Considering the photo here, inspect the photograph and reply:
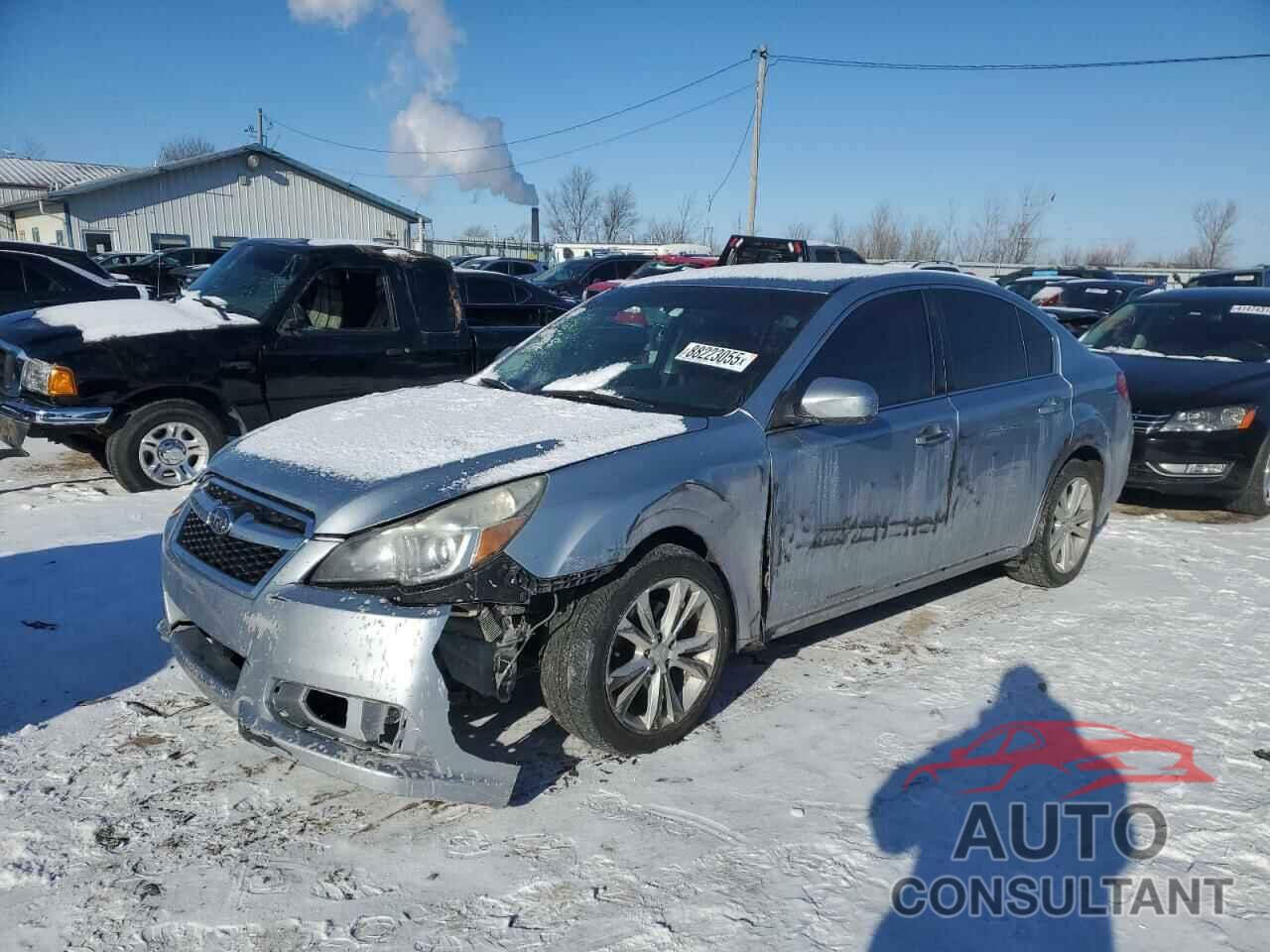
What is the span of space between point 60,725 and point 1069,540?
16.5 feet

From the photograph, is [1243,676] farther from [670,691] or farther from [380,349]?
[380,349]

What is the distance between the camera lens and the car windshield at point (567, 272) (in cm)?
2161

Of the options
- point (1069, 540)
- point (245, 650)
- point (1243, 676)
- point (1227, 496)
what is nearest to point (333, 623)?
point (245, 650)

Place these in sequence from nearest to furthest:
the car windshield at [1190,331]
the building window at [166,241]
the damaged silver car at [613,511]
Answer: the damaged silver car at [613,511], the car windshield at [1190,331], the building window at [166,241]

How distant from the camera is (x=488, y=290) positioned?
12.0m

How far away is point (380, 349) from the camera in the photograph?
7211 millimetres

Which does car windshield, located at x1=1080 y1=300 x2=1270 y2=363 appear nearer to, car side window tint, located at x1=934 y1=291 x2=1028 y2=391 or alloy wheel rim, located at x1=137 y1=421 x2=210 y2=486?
car side window tint, located at x1=934 y1=291 x2=1028 y2=391

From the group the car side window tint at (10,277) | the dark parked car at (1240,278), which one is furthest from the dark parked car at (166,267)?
the dark parked car at (1240,278)

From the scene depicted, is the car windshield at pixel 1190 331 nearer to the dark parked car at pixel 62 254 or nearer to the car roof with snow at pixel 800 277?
the car roof with snow at pixel 800 277

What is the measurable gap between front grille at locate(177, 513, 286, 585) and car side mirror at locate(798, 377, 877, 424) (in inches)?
77.3

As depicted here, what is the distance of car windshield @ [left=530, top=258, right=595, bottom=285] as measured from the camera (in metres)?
21.6

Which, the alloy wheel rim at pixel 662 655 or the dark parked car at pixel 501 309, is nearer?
the alloy wheel rim at pixel 662 655

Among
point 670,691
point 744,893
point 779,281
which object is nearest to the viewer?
point 744,893

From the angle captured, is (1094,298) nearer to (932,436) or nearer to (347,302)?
(347,302)
